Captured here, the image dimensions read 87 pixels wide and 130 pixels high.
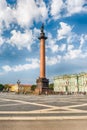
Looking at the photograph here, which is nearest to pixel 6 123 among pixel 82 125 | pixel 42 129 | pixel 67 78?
pixel 42 129

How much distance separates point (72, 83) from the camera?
116 meters

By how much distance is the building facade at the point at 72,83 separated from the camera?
346 feet

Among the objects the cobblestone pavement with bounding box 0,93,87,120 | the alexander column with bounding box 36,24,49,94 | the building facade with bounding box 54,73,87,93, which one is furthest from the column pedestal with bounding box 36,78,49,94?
the building facade with bounding box 54,73,87,93

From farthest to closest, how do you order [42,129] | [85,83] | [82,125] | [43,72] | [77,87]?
[77,87]
[85,83]
[43,72]
[82,125]
[42,129]

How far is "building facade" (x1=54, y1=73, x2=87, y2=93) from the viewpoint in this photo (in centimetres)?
10550

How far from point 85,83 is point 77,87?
27.2 feet

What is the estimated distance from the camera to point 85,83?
103 metres

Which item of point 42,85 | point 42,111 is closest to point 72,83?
point 42,85

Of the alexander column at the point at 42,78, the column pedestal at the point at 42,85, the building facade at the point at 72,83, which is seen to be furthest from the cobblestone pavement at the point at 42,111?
the building facade at the point at 72,83

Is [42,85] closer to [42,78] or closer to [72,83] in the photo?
[42,78]

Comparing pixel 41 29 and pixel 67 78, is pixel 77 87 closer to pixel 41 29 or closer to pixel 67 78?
pixel 67 78

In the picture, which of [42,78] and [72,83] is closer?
[42,78]

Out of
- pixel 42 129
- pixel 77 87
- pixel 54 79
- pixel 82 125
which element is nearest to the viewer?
pixel 42 129

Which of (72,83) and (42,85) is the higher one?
(72,83)
